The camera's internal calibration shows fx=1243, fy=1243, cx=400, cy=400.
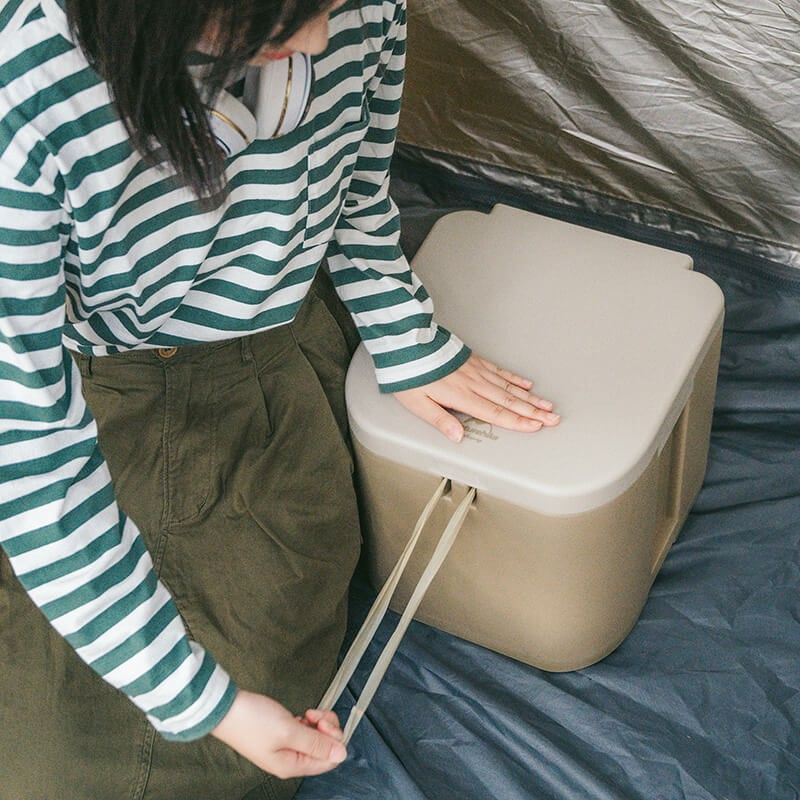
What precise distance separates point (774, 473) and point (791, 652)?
0.17 m

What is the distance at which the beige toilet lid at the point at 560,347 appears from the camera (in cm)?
75

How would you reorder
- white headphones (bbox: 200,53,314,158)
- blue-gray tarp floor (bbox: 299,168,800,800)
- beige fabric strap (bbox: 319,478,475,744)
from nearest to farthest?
1. white headphones (bbox: 200,53,314,158)
2. beige fabric strap (bbox: 319,478,475,744)
3. blue-gray tarp floor (bbox: 299,168,800,800)

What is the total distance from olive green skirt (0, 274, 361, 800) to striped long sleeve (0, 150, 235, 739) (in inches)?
5.0

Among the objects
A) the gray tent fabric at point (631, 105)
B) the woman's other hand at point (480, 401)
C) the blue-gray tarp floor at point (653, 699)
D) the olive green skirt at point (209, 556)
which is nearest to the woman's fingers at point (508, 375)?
the woman's other hand at point (480, 401)

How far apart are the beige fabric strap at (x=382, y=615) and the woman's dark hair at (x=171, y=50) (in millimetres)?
307

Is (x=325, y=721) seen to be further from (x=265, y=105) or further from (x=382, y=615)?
(x=265, y=105)

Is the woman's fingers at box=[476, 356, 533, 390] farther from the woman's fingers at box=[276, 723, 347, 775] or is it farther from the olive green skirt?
the woman's fingers at box=[276, 723, 347, 775]

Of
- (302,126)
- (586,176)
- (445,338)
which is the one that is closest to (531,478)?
(445,338)

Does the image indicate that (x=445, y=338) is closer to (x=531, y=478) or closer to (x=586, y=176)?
(x=531, y=478)

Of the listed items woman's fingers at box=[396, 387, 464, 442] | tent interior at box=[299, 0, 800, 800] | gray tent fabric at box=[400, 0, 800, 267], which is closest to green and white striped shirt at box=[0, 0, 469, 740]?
woman's fingers at box=[396, 387, 464, 442]

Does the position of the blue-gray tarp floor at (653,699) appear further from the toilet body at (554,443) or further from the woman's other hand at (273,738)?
the woman's other hand at (273,738)

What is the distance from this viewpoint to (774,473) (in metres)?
1.00

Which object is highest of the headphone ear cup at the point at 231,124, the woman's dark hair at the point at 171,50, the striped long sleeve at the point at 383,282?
the woman's dark hair at the point at 171,50

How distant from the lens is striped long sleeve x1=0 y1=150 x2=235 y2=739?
0.56 m
